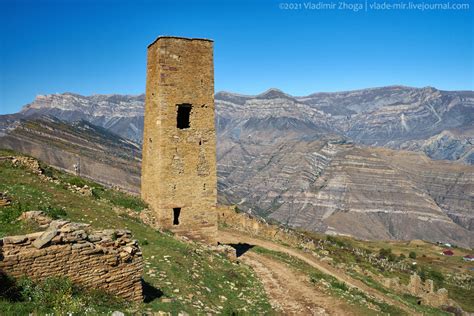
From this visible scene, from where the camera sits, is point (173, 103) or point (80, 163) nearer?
point (173, 103)

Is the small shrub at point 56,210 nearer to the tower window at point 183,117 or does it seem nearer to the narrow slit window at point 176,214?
the narrow slit window at point 176,214

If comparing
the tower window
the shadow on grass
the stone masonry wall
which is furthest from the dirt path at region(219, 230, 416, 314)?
the stone masonry wall

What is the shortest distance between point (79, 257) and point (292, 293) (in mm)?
12018

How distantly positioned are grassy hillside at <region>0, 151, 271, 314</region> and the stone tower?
208cm

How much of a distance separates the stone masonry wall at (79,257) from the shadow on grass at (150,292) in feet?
2.64

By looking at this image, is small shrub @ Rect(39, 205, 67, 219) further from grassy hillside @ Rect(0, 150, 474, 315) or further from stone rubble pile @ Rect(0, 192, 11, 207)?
stone rubble pile @ Rect(0, 192, 11, 207)

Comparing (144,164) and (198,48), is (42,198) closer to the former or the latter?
(144,164)

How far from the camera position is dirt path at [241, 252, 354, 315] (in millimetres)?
18483

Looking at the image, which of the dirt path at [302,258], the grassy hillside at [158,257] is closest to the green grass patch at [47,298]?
the grassy hillside at [158,257]

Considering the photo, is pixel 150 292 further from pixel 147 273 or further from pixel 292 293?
pixel 292 293

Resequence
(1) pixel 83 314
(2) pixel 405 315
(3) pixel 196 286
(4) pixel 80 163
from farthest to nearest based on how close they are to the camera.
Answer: (4) pixel 80 163, (2) pixel 405 315, (3) pixel 196 286, (1) pixel 83 314

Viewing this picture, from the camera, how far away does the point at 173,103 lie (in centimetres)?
2447

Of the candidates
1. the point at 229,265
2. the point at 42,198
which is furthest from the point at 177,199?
the point at 42,198

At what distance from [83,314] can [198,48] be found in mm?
18261
